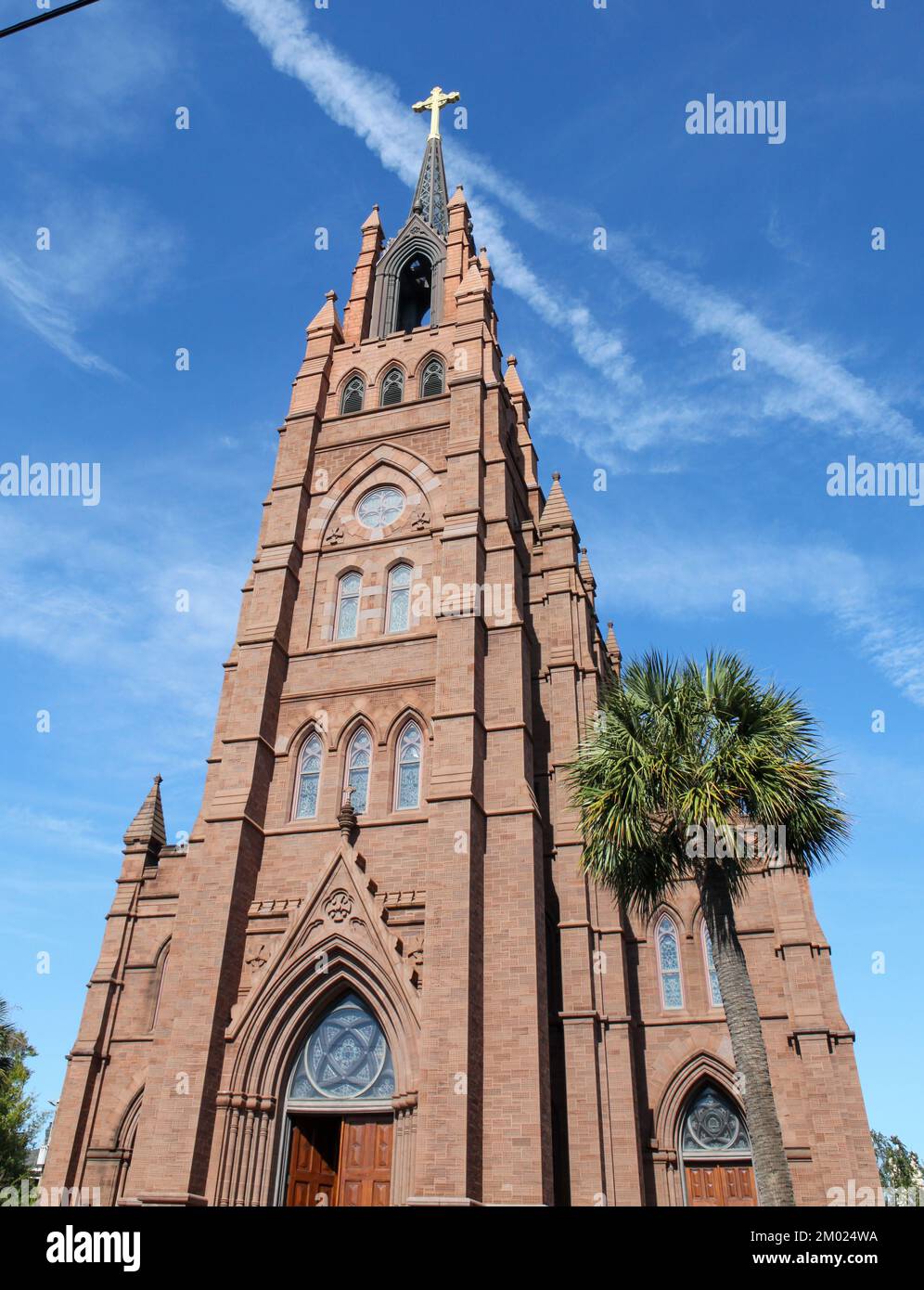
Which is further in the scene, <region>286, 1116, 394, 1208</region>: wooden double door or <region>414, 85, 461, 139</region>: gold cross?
<region>414, 85, 461, 139</region>: gold cross

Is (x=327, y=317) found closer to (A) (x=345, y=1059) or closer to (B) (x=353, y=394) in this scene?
(B) (x=353, y=394)

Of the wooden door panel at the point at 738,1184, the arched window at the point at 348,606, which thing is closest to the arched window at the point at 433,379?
the arched window at the point at 348,606

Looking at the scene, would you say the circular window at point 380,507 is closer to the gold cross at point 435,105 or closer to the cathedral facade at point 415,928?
the cathedral facade at point 415,928

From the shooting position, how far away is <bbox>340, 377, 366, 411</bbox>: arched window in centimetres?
2736

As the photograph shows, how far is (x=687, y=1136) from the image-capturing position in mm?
20609

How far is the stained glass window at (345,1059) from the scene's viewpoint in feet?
54.0

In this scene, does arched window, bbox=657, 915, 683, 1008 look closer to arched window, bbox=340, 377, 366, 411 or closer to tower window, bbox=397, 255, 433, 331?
arched window, bbox=340, 377, 366, 411

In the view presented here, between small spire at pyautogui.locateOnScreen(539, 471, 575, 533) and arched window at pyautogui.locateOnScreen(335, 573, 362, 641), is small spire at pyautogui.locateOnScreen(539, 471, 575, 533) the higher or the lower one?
the higher one

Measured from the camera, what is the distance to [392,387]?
27.2 meters

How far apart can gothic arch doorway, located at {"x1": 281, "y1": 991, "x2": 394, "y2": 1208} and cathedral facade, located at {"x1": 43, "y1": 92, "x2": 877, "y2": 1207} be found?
0.17ft

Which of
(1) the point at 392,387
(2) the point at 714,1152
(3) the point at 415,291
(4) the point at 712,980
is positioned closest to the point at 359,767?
(4) the point at 712,980

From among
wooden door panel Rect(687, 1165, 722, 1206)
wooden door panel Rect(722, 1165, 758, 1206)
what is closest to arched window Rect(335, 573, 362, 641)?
wooden door panel Rect(687, 1165, 722, 1206)
